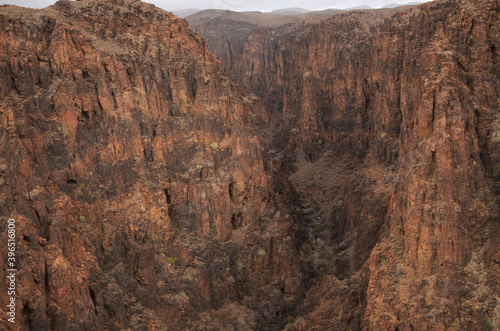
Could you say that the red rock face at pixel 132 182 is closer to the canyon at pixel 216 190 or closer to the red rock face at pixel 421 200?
the canyon at pixel 216 190

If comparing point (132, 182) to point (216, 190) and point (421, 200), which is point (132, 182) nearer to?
point (216, 190)

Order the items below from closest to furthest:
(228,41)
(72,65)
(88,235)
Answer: (88,235) → (72,65) → (228,41)

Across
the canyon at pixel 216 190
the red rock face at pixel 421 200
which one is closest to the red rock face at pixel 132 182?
the canyon at pixel 216 190

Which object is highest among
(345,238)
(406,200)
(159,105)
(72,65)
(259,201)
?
(72,65)

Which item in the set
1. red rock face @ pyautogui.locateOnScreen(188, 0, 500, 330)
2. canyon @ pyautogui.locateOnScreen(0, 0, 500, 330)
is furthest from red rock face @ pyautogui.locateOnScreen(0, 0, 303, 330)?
red rock face @ pyautogui.locateOnScreen(188, 0, 500, 330)

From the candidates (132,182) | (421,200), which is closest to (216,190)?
(132,182)

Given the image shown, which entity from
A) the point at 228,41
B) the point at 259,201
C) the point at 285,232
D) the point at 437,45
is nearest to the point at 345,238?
the point at 285,232

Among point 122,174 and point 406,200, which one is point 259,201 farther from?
point 406,200

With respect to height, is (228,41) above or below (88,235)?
above

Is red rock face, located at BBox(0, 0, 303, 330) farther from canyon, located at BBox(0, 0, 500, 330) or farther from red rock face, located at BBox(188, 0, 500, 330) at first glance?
red rock face, located at BBox(188, 0, 500, 330)
